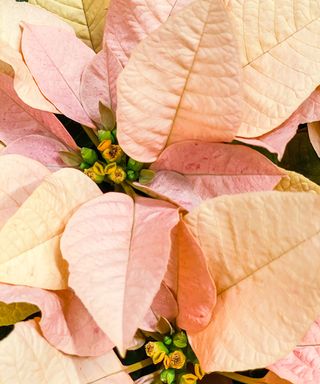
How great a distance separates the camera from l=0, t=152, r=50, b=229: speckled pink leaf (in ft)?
1.26

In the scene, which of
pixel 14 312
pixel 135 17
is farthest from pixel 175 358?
pixel 135 17

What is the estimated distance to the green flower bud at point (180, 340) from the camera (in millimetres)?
398

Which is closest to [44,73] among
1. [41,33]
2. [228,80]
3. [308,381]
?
[41,33]

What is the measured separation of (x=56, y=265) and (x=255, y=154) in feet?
0.43

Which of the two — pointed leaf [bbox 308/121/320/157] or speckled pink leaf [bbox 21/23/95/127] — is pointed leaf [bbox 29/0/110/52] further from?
pointed leaf [bbox 308/121/320/157]

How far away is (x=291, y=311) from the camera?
1.10ft

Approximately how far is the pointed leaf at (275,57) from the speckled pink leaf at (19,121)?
123 millimetres

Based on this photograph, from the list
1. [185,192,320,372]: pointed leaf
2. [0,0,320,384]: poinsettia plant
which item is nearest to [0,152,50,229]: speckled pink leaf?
[0,0,320,384]: poinsettia plant

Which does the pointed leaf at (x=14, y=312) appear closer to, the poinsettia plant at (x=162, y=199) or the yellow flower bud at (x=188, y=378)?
the poinsettia plant at (x=162, y=199)

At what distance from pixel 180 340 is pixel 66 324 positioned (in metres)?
0.07

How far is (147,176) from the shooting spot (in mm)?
409

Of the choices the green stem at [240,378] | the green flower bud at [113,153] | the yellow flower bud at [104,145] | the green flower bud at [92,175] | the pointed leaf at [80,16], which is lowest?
the green stem at [240,378]

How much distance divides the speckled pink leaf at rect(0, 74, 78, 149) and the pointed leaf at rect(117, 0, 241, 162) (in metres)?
0.07

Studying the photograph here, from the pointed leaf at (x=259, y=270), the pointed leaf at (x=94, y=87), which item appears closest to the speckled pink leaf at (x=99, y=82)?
the pointed leaf at (x=94, y=87)
